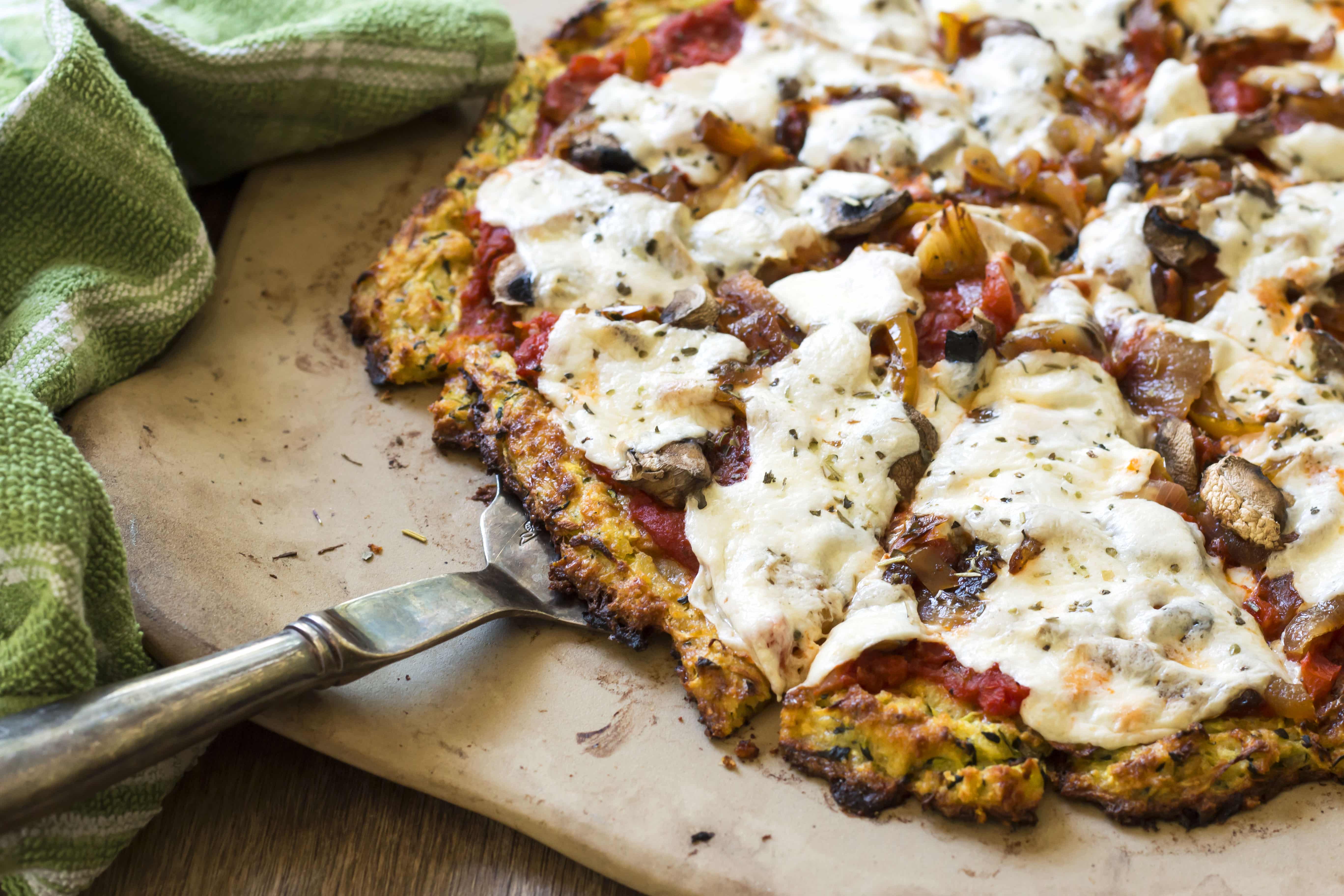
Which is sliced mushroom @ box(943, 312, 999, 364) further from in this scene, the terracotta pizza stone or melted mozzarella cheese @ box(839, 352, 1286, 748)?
the terracotta pizza stone

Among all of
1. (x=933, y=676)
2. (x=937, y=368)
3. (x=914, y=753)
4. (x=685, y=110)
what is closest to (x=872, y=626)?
(x=933, y=676)

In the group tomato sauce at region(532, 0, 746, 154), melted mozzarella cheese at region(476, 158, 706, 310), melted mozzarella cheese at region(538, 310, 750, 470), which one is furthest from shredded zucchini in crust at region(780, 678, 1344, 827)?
→ tomato sauce at region(532, 0, 746, 154)

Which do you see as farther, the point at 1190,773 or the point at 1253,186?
the point at 1253,186

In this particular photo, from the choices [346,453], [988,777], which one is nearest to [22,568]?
[346,453]

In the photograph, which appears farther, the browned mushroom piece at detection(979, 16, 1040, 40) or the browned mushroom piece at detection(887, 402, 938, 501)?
the browned mushroom piece at detection(979, 16, 1040, 40)

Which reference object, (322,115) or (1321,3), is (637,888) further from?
(1321,3)

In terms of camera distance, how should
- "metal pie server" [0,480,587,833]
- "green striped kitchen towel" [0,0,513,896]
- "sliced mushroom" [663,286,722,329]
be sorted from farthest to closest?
"sliced mushroom" [663,286,722,329] < "green striped kitchen towel" [0,0,513,896] < "metal pie server" [0,480,587,833]

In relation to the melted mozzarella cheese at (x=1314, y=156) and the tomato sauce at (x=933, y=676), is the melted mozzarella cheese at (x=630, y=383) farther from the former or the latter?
the melted mozzarella cheese at (x=1314, y=156)

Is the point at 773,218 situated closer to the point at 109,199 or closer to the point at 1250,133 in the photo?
the point at 1250,133
